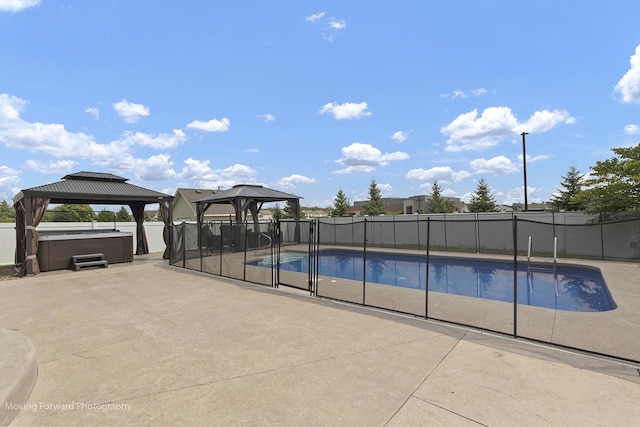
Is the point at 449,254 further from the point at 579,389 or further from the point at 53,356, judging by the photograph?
the point at 53,356

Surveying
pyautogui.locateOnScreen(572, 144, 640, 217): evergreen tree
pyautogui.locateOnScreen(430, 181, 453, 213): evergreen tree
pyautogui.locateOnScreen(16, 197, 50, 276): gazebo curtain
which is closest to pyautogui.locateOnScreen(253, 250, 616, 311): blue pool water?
pyautogui.locateOnScreen(572, 144, 640, 217): evergreen tree

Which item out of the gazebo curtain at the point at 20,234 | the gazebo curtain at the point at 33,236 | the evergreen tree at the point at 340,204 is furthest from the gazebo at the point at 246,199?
the evergreen tree at the point at 340,204

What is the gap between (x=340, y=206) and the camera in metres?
40.8

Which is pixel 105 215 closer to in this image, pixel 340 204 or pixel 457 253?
pixel 340 204

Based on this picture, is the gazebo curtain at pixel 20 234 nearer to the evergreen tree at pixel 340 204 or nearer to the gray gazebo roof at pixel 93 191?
the gray gazebo roof at pixel 93 191

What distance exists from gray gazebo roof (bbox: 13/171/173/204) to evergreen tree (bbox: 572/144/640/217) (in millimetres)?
18138

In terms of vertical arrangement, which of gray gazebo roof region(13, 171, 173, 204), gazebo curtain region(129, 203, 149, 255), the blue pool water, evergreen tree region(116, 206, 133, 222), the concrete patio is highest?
gray gazebo roof region(13, 171, 173, 204)

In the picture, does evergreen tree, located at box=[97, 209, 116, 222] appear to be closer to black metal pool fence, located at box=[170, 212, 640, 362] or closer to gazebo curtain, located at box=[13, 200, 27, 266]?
black metal pool fence, located at box=[170, 212, 640, 362]

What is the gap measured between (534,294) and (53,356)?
1019 cm

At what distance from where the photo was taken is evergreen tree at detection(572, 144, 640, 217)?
11.9 metres

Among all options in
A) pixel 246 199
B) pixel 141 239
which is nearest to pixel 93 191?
pixel 141 239

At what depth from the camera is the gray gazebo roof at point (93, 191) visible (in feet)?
37.3

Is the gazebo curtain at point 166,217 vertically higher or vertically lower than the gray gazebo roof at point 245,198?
lower

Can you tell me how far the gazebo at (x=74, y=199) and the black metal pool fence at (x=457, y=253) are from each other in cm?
253
